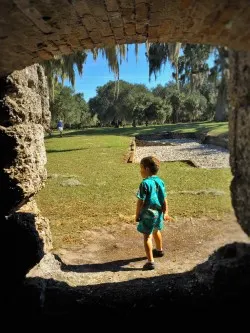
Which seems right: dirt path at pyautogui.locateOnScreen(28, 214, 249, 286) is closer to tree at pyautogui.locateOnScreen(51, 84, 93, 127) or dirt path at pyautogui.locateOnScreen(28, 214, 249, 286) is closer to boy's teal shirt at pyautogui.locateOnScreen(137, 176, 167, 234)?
boy's teal shirt at pyautogui.locateOnScreen(137, 176, 167, 234)

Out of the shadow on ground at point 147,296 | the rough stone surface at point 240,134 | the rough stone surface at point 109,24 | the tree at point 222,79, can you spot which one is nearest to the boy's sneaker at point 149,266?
the shadow on ground at point 147,296

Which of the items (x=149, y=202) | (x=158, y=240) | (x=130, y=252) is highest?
(x=149, y=202)

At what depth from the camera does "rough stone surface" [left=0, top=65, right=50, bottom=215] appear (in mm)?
4297

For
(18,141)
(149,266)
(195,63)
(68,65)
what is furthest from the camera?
(195,63)

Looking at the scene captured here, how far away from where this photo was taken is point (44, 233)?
519 centimetres

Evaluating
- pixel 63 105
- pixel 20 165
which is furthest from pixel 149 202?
pixel 63 105

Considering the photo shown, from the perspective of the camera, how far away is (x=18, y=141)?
4.38 m

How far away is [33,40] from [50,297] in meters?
2.45

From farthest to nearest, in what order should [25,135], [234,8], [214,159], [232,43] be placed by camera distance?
[214,159] < [25,135] < [232,43] < [234,8]

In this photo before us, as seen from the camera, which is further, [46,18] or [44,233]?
[44,233]

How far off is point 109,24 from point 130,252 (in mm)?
3384

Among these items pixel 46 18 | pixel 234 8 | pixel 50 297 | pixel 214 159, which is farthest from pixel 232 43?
pixel 214 159

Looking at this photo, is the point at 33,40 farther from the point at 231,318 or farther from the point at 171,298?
the point at 231,318

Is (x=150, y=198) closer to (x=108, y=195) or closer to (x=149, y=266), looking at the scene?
(x=149, y=266)
